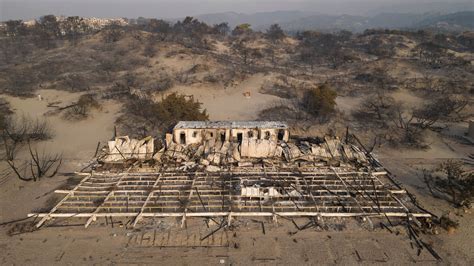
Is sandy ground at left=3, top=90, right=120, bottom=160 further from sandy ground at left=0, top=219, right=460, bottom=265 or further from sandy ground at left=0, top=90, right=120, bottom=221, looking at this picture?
sandy ground at left=0, top=219, right=460, bottom=265

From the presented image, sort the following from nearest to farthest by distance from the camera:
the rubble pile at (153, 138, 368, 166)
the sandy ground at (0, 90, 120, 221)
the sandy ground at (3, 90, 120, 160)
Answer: the sandy ground at (0, 90, 120, 221), the rubble pile at (153, 138, 368, 166), the sandy ground at (3, 90, 120, 160)

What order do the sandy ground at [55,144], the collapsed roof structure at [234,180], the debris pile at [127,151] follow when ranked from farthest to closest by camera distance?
the debris pile at [127,151] → the sandy ground at [55,144] → the collapsed roof structure at [234,180]

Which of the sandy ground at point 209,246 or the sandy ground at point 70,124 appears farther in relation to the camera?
the sandy ground at point 70,124

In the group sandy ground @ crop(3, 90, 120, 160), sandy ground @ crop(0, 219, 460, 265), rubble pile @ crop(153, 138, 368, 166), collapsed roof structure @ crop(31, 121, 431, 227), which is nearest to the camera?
sandy ground @ crop(0, 219, 460, 265)

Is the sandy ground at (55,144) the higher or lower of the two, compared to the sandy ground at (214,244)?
higher

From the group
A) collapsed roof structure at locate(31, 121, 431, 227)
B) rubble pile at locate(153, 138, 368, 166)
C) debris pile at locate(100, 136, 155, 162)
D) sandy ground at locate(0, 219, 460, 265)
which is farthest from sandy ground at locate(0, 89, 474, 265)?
rubble pile at locate(153, 138, 368, 166)

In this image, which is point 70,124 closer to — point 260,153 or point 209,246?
point 260,153

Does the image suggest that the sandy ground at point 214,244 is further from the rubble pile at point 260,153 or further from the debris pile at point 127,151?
the rubble pile at point 260,153

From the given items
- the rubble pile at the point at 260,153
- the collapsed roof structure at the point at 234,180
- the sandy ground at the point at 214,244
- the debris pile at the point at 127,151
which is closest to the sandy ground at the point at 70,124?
the debris pile at the point at 127,151

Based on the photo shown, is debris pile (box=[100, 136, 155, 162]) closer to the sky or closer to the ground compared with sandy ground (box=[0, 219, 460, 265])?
closer to the sky
